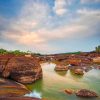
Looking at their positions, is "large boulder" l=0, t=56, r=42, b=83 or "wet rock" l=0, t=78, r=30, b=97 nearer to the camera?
"wet rock" l=0, t=78, r=30, b=97

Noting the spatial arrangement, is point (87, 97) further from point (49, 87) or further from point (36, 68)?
point (36, 68)

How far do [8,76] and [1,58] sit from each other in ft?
19.6

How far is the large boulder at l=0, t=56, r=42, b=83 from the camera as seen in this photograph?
49188 mm

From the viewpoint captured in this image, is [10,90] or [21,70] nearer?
[10,90]

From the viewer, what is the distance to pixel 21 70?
163 ft

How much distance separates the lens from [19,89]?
38312 mm

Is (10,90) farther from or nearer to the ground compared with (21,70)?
nearer to the ground

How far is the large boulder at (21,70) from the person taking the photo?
161 ft

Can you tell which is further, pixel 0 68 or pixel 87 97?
pixel 0 68

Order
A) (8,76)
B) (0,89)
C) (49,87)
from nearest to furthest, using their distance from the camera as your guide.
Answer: (0,89)
(49,87)
(8,76)

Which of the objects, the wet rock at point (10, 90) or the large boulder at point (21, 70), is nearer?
the wet rock at point (10, 90)

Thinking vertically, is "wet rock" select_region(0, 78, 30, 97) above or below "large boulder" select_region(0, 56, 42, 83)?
below

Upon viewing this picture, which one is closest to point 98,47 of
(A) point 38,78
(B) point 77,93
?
(A) point 38,78

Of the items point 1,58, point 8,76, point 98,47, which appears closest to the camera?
point 8,76
